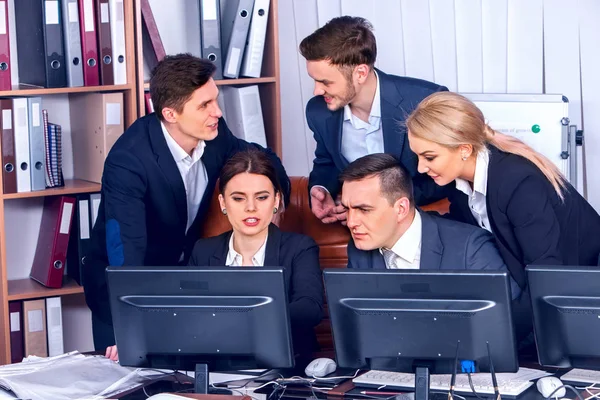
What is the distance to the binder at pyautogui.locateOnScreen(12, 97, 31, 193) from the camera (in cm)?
363

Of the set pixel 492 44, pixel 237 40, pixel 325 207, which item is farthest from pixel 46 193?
pixel 492 44

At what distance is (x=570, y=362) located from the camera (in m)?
2.06

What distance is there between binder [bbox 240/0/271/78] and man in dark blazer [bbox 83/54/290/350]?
629 mm

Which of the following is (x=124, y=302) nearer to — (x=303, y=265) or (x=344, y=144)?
(x=303, y=265)

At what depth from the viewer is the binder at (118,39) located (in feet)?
12.2

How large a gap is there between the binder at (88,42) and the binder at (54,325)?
Answer: 35.0 inches

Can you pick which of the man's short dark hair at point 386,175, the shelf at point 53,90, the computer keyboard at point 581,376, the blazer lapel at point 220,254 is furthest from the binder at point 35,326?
the computer keyboard at point 581,376

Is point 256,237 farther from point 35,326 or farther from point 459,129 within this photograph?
point 35,326

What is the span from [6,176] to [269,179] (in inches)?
47.9

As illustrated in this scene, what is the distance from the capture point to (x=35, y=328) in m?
3.80

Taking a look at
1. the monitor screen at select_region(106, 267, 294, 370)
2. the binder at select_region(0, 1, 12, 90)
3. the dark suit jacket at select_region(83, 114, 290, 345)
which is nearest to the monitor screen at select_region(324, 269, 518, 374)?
the monitor screen at select_region(106, 267, 294, 370)

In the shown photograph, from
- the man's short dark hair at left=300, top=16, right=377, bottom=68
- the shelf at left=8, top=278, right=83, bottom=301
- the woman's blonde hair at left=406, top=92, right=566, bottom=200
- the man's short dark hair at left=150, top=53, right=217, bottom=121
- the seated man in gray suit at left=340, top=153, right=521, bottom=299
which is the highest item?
the man's short dark hair at left=300, top=16, right=377, bottom=68

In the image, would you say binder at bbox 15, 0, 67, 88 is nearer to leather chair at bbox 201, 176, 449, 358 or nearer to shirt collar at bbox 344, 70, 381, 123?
leather chair at bbox 201, 176, 449, 358

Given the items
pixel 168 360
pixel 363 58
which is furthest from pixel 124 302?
pixel 363 58
